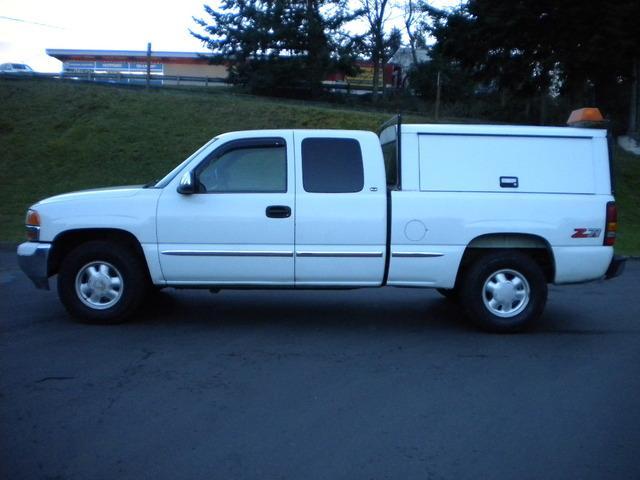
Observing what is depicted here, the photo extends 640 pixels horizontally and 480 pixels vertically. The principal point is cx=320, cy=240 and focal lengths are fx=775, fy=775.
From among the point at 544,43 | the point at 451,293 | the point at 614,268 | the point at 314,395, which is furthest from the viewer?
the point at 544,43

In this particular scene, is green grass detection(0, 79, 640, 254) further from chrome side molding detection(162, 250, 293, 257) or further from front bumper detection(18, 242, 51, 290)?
chrome side molding detection(162, 250, 293, 257)

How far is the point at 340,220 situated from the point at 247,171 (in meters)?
1.08

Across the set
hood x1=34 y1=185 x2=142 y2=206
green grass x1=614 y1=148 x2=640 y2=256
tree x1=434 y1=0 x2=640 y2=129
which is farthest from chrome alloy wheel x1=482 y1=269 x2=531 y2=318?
tree x1=434 y1=0 x2=640 y2=129

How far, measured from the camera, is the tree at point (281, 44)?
3553cm

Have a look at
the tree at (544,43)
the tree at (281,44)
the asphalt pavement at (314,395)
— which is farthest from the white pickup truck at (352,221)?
the tree at (281,44)

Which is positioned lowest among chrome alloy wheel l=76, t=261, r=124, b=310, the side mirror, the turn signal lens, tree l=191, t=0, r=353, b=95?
chrome alloy wheel l=76, t=261, r=124, b=310

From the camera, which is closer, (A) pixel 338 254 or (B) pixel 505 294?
(A) pixel 338 254

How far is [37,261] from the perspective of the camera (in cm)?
771

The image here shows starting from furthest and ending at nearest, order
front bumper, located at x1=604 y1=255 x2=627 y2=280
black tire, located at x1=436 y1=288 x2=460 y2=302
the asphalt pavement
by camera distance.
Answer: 1. black tire, located at x1=436 y1=288 x2=460 y2=302
2. front bumper, located at x1=604 y1=255 x2=627 y2=280
3. the asphalt pavement

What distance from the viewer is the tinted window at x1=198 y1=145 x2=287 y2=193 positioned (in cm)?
771

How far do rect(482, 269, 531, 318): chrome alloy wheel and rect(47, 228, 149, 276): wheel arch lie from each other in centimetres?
350

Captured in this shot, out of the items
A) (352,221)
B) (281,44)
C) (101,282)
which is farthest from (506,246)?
(281,44)

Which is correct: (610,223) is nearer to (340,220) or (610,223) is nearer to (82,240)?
(340,220)

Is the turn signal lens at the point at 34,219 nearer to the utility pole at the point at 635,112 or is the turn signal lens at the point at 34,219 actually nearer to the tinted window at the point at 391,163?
the tinted window at the point at 391,163
